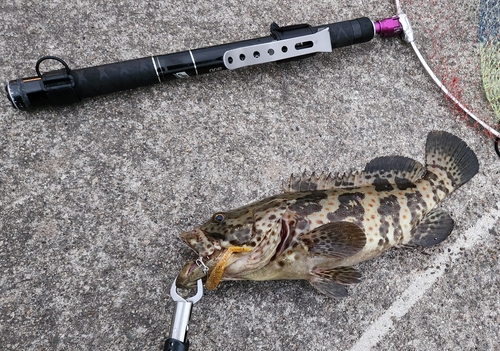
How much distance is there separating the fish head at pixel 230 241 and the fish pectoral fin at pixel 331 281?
0.29 metres

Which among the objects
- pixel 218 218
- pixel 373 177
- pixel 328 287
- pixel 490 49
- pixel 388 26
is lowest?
pixel 328 287

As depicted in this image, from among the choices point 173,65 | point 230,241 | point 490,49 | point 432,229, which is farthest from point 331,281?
point 490,49

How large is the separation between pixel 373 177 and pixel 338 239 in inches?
20.6

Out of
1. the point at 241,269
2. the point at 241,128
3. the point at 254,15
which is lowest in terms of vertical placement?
the point at 241,269

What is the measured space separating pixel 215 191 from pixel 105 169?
2.11 ft

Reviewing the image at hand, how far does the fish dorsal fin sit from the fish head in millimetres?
303

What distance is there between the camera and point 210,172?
2.43m

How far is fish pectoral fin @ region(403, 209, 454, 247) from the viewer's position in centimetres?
232

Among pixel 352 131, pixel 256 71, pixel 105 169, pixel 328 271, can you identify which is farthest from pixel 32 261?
pixel 352 131

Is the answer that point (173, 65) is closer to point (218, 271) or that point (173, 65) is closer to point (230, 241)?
point (230, 241)

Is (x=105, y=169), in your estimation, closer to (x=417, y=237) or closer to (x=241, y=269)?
(x=241, y=269)

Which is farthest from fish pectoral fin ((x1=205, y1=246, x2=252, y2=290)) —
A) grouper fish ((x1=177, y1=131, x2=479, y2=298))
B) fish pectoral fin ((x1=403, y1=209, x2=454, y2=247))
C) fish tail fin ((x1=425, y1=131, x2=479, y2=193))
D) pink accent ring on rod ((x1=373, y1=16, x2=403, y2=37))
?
pink accent ring on rod ((x1=373, y1=16, x2=403, y2=37))

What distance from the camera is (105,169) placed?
92.4 inches

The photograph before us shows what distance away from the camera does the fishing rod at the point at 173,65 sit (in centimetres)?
228
